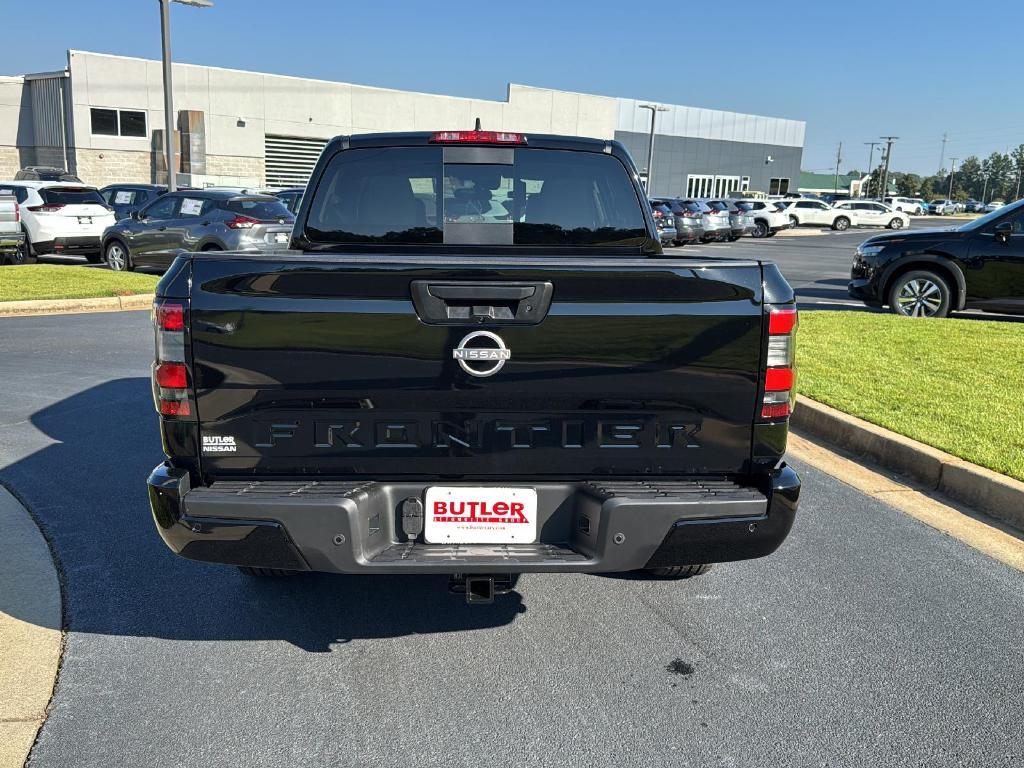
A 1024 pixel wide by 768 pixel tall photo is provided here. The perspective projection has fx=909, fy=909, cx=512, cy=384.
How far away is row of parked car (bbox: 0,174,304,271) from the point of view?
16125 mm

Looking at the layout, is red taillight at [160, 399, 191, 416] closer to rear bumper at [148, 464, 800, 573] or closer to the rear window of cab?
rear bumper at [148, 464, 800, 573]

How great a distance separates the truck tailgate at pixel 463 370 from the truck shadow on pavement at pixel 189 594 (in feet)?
3.15

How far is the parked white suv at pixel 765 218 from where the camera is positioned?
42.9m

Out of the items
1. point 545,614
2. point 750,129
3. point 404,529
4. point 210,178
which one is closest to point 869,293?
Result: point 545,614

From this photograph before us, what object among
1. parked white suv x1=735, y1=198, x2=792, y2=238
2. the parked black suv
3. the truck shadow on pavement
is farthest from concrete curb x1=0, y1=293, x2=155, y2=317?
parked white suv x1=735, y1=198, x2=792, y2=238

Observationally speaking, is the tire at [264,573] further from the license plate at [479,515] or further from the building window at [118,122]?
the building window at [118,122]

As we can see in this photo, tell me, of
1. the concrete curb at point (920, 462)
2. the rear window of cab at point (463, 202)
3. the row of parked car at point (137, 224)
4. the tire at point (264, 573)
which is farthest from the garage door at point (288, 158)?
the tire at point (264, 573)

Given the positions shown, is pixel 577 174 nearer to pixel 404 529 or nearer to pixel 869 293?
pixel 404 529

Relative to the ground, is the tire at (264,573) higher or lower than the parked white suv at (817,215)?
lower

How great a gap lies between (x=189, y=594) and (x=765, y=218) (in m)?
42.0

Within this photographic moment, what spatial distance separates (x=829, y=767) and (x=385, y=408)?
1.83 metres

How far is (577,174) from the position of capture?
4715 millimetres

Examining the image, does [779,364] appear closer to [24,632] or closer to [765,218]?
[24,632]

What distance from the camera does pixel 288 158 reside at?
49062mm
